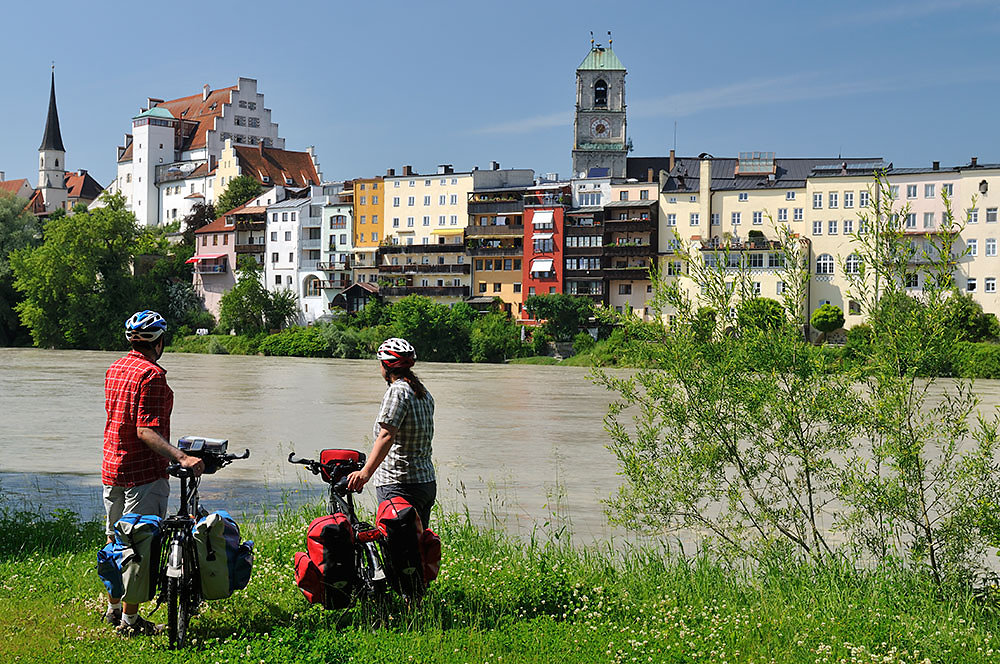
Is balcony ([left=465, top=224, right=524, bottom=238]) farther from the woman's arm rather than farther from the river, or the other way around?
the woman's arm

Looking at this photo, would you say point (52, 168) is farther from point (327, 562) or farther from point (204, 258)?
point (327, 562)

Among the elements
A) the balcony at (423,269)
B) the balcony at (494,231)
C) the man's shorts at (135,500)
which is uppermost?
the balcony at (494,231)

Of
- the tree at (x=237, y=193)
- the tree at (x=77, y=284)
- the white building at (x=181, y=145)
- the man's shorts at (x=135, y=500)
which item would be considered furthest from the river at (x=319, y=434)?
the white building at (x=181, y=145)

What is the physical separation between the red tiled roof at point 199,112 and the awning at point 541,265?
148 feet

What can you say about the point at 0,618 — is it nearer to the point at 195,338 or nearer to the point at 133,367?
the point at 133,367

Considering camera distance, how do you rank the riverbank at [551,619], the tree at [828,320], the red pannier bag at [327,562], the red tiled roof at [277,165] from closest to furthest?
1. the riverbank at [551,619]
2. the red pannier bag at [327,562]
3. the tree at [828,320]
4. the red tiled roof at [277,165]

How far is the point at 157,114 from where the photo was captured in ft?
394

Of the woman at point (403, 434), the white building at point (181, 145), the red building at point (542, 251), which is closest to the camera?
the woman at point (403, 434)

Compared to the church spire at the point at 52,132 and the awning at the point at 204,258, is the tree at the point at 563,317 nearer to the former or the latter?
the awning at the point at 204,258

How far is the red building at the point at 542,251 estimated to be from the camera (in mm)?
84125

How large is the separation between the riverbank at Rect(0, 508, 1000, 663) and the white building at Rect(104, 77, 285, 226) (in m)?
108

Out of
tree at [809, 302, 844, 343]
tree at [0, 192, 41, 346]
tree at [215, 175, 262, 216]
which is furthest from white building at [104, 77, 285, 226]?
tree at [809, 302, 844, 343]

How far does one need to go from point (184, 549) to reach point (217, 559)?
19 cm

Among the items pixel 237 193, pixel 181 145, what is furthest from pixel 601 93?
pixel 181 145
